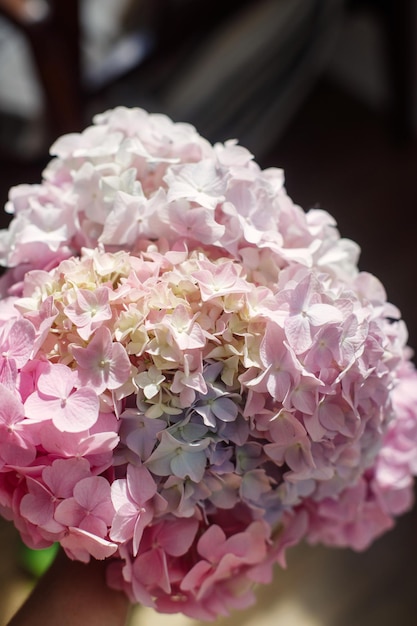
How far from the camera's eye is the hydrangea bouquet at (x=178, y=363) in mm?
470

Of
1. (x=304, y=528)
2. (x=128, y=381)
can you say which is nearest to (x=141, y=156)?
(x=128, y=381)

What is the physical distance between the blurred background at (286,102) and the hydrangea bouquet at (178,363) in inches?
10.7

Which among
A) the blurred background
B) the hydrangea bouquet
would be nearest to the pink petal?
the hydrangea bouquet

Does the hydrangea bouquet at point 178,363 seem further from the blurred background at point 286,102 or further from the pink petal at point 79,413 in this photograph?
the blurred background at point 286,102

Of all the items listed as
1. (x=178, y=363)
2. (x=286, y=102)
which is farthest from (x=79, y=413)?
(x=286, y=102)

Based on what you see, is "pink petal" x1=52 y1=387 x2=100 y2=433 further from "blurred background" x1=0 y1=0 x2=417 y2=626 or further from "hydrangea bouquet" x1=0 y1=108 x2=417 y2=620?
"blurred background" x1=0 y1=0 x2=417 y2=626

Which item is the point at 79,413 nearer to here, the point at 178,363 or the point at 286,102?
the point at 178,363

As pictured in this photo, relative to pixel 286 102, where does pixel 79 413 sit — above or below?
above

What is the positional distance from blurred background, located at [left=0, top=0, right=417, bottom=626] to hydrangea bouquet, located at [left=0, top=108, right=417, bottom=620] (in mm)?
272

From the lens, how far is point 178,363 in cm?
47

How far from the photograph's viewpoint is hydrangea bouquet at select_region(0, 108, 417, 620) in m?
0.47

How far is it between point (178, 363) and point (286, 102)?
52.1 inches

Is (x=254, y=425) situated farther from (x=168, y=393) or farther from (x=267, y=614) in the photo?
(x=267, y=614)

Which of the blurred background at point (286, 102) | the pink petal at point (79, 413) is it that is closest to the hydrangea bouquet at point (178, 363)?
the pink petal at point (79, 413)
